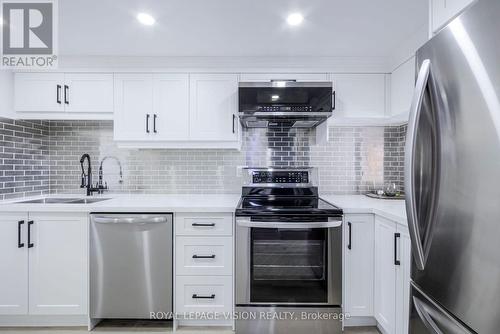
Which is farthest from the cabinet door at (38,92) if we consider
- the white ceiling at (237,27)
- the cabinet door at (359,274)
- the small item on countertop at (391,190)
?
the small item on countertop at (391,190)

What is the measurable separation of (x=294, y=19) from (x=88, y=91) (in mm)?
1860

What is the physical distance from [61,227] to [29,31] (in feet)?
4.77

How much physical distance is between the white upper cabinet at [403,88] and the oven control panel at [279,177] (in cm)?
97

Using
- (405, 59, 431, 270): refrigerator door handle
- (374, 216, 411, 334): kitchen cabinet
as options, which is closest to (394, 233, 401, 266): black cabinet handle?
(374, 216, 411, 334): kitchen cabinet

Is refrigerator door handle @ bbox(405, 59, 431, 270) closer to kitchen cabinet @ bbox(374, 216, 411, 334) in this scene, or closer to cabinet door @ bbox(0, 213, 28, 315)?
kitchen cabinet @ bbox(374, 216, 411, 334)

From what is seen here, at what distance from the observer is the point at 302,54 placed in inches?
92.4

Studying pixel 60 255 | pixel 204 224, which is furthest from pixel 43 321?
pixel 204 224

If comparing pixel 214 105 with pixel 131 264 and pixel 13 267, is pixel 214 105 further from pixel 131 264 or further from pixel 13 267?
pixel 13 267

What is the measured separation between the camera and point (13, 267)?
203 centimetres

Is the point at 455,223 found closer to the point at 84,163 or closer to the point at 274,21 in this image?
the point at 274,21

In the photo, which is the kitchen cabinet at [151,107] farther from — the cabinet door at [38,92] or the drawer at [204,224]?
the drawer at [204,224]

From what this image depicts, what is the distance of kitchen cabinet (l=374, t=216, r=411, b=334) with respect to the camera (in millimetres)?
1595

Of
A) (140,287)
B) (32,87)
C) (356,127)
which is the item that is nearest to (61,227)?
(140,287)

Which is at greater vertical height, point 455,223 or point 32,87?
point 32,87
